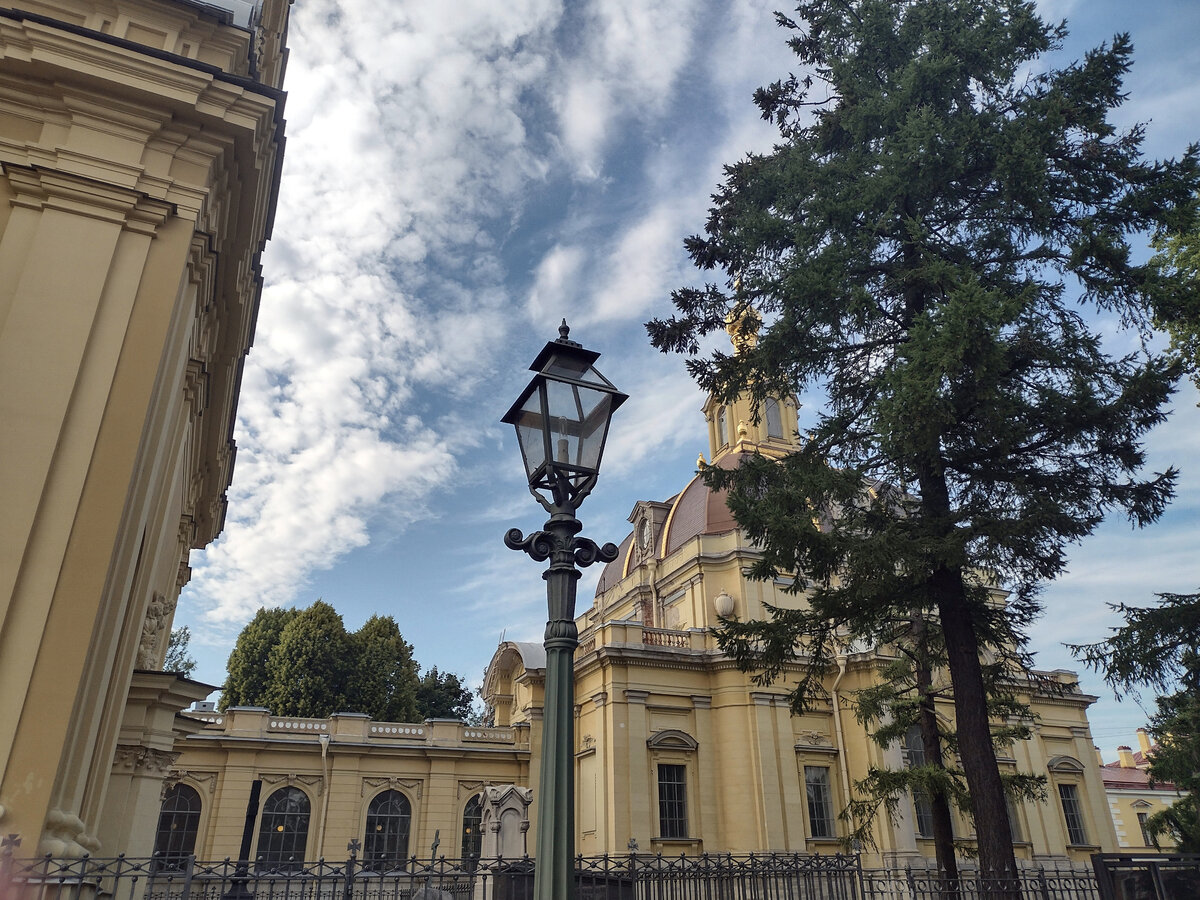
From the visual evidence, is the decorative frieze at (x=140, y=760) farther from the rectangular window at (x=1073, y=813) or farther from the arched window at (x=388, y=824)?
the rectangular window at (x=1073, y=813)

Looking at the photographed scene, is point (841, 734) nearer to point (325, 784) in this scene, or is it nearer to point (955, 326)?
point (325, 784)

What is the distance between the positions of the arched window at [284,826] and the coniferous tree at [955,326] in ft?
73.1

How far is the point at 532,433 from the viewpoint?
5176mm

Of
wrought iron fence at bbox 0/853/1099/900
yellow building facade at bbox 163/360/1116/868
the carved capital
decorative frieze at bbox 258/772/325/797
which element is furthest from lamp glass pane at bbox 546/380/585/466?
decorative frieze at bbox 258/772/325/797

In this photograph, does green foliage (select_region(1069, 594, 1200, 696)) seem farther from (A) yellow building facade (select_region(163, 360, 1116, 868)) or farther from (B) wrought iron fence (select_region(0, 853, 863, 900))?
(A) yellow building facade (select_region(163, 360, 1116, 868))

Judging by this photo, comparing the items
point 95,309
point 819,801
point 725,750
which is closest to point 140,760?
point 95,309

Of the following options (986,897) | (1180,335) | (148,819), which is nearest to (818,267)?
(1180,335)

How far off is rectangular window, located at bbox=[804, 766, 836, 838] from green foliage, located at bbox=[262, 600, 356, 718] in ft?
69.3

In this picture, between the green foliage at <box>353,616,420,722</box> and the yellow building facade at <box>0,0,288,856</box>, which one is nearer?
the yellow building facade at <box>0,0,288,856</box>

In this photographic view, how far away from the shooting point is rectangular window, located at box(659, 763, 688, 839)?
Result: 26.2 metres

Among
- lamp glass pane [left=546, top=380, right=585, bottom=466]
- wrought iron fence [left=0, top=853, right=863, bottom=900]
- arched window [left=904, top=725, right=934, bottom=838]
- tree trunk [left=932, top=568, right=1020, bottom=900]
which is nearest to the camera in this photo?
lamp glass pane [left=546, top=380, right=585, bottom=466]

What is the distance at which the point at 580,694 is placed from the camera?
97.3ft

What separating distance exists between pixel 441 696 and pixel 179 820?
21.3 meters

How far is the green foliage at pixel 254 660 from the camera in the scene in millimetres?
36719
